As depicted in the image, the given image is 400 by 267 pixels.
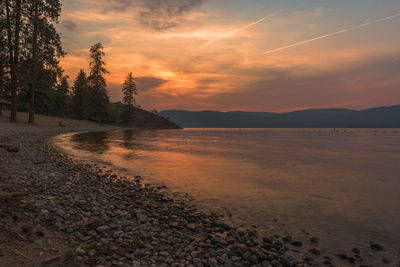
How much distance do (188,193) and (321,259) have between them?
6369mm

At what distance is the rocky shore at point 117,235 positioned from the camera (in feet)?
14.5

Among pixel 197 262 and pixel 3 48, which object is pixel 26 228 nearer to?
pixel 197 262

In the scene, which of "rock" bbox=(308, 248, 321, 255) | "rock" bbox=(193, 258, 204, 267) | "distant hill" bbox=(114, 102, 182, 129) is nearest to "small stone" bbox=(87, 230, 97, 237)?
"rock" bbox=(193, 258, 204, 267)

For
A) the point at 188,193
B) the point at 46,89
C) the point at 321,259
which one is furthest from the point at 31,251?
the point at 46,89

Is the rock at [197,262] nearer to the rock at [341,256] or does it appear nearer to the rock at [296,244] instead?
the rock at [296,244]

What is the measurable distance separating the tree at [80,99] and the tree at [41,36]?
4553 centimetres

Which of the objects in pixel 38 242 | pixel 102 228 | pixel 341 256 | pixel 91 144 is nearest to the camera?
pixel 38 242

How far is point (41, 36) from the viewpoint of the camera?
40750 mm

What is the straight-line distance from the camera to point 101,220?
6094mm

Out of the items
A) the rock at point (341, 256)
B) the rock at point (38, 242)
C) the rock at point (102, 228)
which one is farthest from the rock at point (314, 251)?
the rock at point (38, 242)

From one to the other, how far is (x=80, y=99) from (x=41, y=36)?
167 feet

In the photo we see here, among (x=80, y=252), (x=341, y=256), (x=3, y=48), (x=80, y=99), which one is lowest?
(x=341, y=256)

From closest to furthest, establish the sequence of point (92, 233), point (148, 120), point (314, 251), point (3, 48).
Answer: point (92, 233), point (314, 251), point (3, 48), point (148, 120)

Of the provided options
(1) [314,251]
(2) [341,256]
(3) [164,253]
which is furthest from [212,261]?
(2) [341,256]
